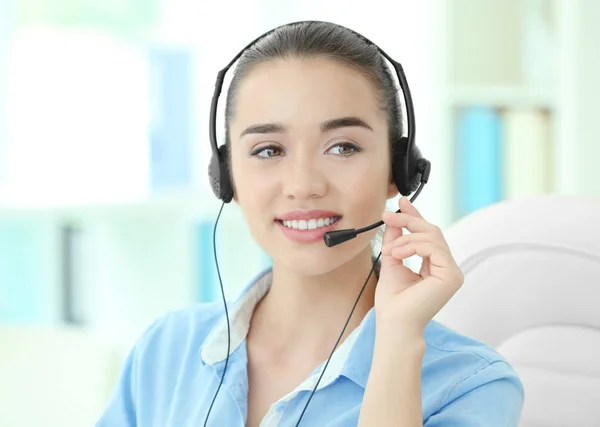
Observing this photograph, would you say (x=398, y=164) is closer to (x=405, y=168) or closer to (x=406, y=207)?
(x=405, y=168)

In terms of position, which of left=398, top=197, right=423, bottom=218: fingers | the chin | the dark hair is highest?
the dark hair

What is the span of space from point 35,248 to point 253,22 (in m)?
1.17

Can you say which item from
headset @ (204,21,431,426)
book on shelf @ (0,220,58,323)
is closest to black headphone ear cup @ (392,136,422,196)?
headset @ (204,21,431,426)

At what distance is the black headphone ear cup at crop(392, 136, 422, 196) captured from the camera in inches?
48.8

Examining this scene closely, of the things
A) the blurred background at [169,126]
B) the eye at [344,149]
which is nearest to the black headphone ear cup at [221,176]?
the eye at [344,149]

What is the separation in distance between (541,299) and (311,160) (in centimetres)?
43

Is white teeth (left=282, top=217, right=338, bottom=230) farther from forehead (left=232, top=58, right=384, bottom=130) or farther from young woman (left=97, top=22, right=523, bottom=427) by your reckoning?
forehead (left=232, top=58, right=384, bottom=130)

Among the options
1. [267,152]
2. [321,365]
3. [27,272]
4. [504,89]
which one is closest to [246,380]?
[321,365]

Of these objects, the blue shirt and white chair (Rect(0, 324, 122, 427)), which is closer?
the blue shirt

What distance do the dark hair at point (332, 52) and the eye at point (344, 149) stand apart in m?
0.09

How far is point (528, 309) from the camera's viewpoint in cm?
134

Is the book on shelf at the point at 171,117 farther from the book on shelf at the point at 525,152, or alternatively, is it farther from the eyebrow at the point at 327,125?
the eyebrow at the point at 327,125

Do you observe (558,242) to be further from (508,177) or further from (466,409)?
(508,177)

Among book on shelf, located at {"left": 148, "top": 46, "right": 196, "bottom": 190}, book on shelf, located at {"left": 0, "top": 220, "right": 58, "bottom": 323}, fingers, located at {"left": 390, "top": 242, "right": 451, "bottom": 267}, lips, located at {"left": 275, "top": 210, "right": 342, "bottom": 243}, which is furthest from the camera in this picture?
book on shelf, located at {"left": 148, "top": 46, "right": 196, "bottom": 190}
